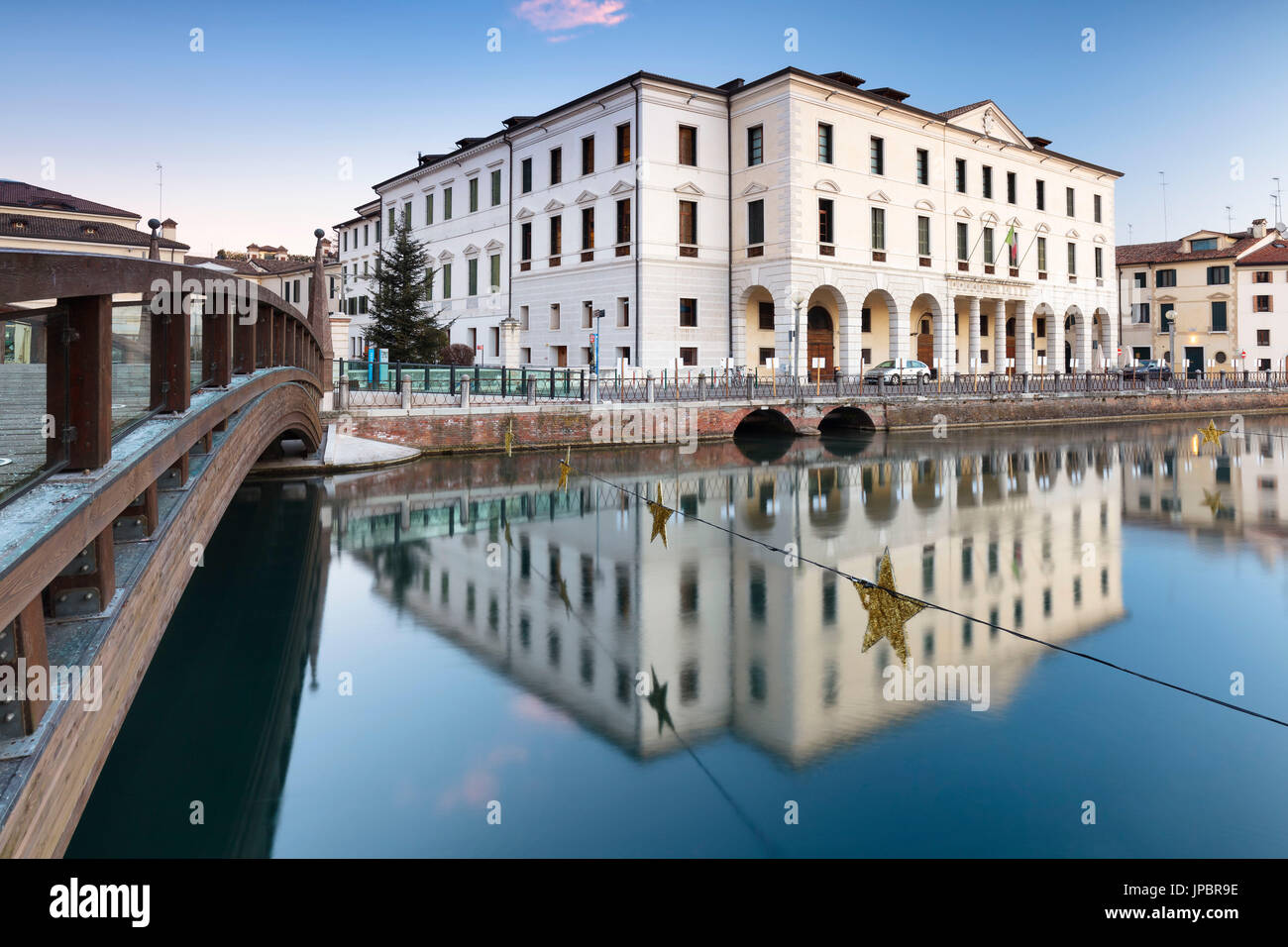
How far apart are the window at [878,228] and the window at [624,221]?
10399 millimetres

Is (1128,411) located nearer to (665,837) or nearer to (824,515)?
(824,515)

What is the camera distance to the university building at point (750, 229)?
35500mm

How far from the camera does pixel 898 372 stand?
124 ft

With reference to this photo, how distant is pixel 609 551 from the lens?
1398 centimetres

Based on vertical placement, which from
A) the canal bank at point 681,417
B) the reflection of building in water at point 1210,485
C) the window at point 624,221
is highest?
the window at point 624,221

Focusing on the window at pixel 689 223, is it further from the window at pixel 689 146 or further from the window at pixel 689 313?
the window at pixel 689 313

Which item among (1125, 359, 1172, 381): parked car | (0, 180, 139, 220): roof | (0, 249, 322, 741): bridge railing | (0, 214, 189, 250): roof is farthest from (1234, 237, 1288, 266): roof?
(0, 249, 322, 741): bridge railing

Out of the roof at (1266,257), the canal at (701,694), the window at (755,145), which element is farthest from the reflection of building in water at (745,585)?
the roof at (1266,257)

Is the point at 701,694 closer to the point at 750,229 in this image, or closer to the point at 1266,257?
the point at 750,229

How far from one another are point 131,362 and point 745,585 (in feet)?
26.3

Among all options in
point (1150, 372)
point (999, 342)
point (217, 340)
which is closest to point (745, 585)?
point (217, 340)

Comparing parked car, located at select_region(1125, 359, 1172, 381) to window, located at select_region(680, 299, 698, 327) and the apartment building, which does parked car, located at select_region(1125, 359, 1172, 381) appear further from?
window, located at select_region(680, 299, 698, 327)

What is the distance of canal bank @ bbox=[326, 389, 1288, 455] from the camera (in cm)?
2522
